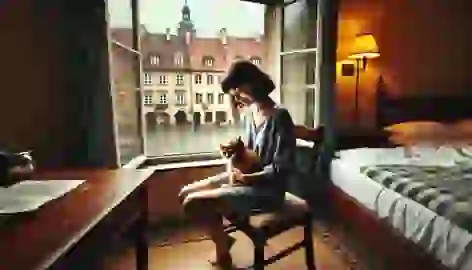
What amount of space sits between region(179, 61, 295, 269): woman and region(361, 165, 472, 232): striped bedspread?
1.82 ft

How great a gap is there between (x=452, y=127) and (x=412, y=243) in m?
1.89

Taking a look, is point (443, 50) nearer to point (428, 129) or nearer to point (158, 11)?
point (428, 129)

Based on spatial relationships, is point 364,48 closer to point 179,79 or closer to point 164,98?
point 179,79

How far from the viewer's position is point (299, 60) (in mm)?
3697

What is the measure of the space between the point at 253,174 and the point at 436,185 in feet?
2.98

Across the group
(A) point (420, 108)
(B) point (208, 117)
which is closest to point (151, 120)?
(B) point (208, 117)

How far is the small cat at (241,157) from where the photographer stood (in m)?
2.39

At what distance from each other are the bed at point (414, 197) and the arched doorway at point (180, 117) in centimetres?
141

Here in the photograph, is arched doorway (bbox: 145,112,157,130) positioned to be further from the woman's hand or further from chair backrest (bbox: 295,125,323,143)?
the woman's hand

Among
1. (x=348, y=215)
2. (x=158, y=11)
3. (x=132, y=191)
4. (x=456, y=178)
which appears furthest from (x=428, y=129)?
(x=132, y=191)

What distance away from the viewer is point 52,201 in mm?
1481

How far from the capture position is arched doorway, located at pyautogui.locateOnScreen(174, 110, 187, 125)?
3867 mm

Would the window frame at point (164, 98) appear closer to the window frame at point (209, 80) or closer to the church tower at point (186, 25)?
the window frame at point (209, 80)

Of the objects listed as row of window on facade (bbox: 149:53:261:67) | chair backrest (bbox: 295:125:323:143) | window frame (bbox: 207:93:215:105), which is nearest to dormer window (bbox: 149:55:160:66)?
row of window on facade (bbox: 149:53:261:67)
